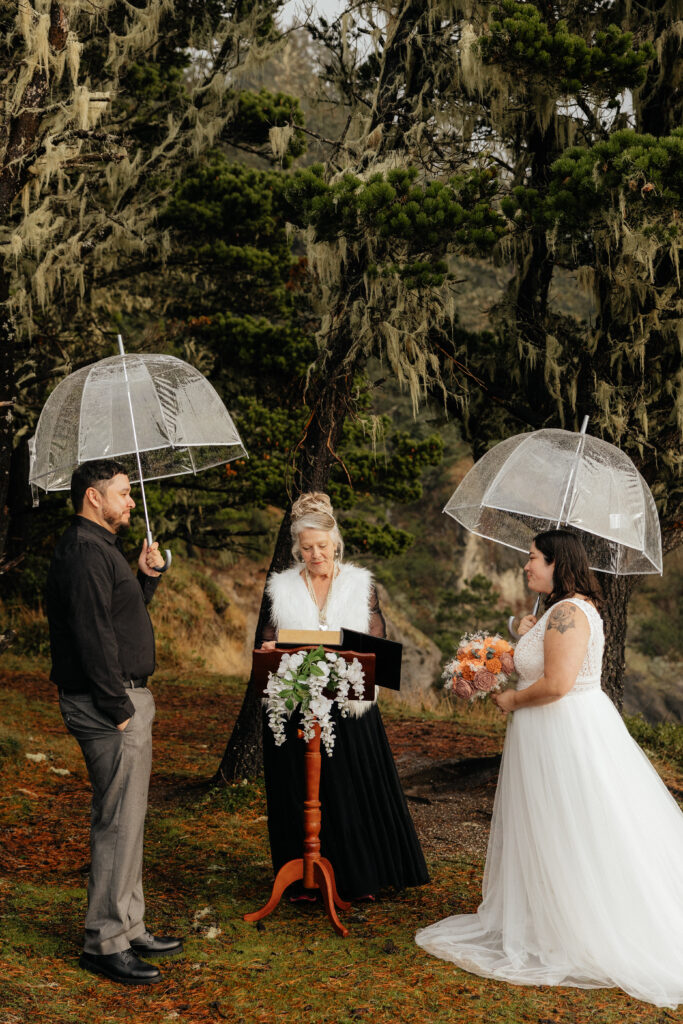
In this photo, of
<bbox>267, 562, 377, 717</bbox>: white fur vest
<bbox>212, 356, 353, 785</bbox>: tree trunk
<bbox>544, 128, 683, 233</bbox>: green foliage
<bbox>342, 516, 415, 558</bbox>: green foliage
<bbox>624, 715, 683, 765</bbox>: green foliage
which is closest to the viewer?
<bbox>267, 562, 377, 717</bbox>: white fur vest

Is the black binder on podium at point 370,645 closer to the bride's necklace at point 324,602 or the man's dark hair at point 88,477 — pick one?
the bride's necklace at point 324,602

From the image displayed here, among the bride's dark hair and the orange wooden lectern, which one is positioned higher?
the bride's dark hair

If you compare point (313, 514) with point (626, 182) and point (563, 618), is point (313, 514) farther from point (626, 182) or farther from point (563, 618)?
point (626, 182)

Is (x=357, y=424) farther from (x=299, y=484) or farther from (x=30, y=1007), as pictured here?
(x=30, y=1007)

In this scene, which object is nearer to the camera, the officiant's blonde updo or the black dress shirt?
the black dress shirt

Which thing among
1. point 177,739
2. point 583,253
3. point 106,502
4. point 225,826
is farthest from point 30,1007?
point 583,253

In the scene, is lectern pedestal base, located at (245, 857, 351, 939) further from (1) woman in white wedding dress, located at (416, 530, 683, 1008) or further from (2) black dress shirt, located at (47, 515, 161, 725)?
(2) black dress shirt, located at (47, 515, 161, 725)

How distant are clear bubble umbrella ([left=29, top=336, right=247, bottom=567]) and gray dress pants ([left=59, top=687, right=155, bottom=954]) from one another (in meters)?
0.90

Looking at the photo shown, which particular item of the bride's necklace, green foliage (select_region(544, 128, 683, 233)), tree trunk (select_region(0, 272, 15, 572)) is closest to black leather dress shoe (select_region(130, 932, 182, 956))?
the bride's necklace

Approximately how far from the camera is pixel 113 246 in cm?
832

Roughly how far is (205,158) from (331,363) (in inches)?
116

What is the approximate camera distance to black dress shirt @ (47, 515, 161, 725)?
11.9 feet

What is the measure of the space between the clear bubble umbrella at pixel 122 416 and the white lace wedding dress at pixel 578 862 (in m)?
1.93

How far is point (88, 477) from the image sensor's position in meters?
3.84
